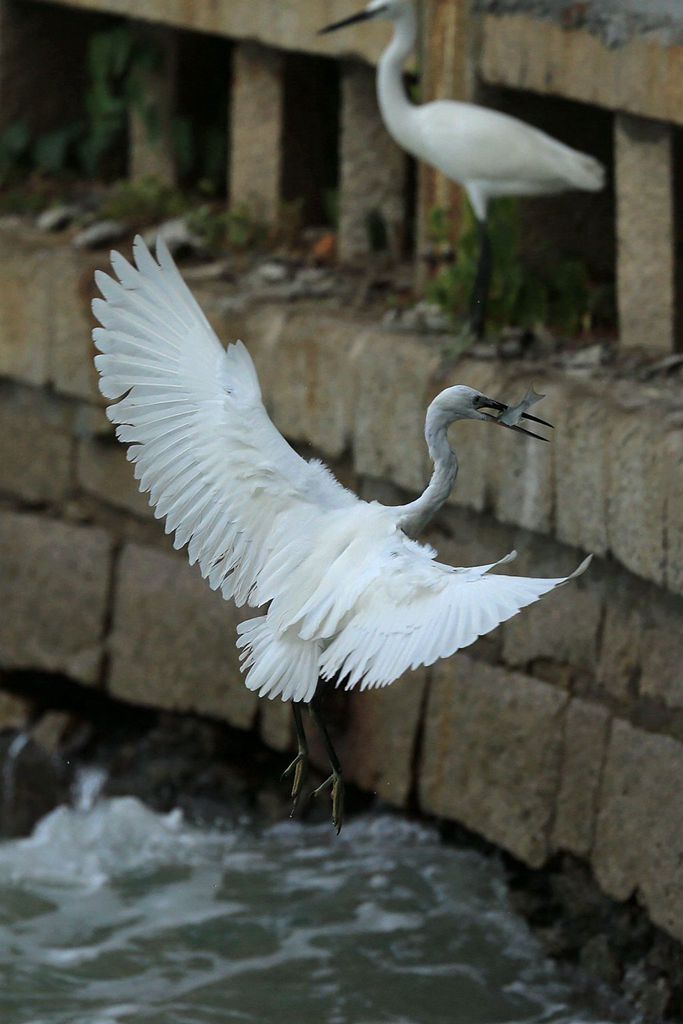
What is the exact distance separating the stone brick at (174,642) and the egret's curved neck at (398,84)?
1626 millimetres

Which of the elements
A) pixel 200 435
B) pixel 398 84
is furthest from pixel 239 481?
pixel 398 84

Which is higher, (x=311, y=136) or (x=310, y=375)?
(x=311, y=136)

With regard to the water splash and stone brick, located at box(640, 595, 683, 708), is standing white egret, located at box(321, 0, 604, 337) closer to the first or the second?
stone brick, located at box(640, 595, 683, 708)

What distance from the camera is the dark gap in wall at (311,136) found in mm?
7605

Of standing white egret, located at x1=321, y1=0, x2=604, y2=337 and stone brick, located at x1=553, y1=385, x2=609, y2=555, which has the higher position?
standing white egret, located at x1=321, y1=0, x2=604, y2=337

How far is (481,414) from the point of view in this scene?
4.38 meters

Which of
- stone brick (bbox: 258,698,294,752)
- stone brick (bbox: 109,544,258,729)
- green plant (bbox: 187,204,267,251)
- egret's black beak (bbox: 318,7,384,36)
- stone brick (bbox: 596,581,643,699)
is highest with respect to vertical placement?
egret's black beak (bbox: 318,7,384,36)

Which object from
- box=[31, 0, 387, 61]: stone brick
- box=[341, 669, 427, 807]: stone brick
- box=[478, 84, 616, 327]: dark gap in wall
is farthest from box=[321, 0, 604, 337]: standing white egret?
box=[341, 669, 427, 807]: stone brick

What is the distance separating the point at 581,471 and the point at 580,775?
85 centimetres

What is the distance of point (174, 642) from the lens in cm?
704

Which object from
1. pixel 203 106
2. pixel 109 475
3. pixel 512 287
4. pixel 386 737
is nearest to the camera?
pixel 512 287

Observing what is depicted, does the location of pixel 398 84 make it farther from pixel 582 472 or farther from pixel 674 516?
pixel 674 516

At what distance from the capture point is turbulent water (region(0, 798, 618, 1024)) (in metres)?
5.78

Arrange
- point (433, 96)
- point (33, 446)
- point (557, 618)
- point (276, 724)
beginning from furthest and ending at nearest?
point (33, 446) < point (276, 724) < point (433, 96) < point (557, 618)
